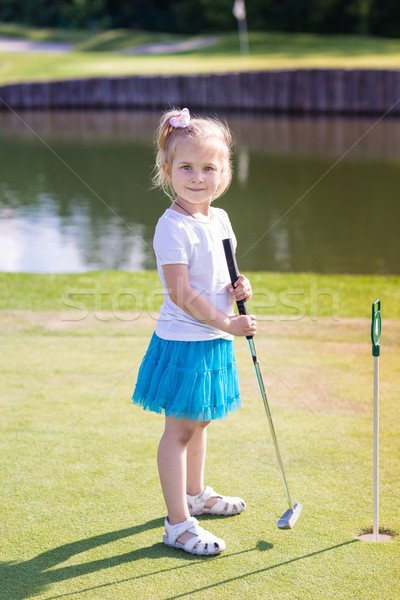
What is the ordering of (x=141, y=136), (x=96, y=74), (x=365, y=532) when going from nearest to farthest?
(x=365, y=532)
(x=141, y=136)
(x=96, y=74)

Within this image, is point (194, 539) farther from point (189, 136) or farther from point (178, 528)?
point (189, 136)

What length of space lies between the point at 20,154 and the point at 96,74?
9.60 metres

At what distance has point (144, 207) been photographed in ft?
40.0

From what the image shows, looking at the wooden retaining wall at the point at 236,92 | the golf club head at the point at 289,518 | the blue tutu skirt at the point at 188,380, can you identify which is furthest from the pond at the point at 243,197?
the golf club head at the point at 289,518

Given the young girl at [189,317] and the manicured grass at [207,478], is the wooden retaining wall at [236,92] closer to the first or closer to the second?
the manicured grass at [207,478]

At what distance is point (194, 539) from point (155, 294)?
152 inches

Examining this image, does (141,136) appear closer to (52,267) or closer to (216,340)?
(52,267)

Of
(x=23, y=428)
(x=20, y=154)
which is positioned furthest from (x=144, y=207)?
(x=23, y=428)

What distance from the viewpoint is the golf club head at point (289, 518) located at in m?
2.62

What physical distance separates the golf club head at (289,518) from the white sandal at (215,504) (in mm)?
184

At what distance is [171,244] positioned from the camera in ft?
8.38

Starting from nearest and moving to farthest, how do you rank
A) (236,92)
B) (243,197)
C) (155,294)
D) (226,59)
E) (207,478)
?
(207,478)
(155,294)
(243,197)
(236,92)
(226,59)

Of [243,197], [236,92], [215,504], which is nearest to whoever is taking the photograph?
[215,504]

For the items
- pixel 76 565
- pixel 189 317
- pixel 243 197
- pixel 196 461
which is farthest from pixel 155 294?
pixel 243 197
